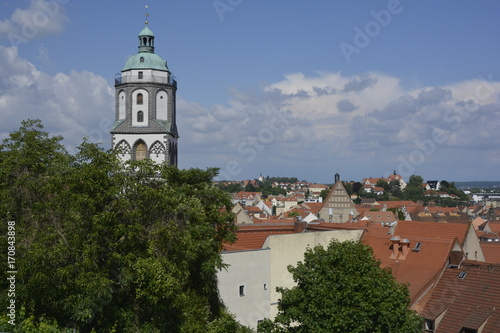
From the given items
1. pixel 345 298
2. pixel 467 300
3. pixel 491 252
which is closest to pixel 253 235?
pixel 467 300

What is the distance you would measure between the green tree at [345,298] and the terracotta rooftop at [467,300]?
197 inches

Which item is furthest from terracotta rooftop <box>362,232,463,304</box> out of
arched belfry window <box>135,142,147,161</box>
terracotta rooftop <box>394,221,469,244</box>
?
arched belfry window <box>135,142,147,161</box>

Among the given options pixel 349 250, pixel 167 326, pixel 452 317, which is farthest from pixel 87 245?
pixel 452 317

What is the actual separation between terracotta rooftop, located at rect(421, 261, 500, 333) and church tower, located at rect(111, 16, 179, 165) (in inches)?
717

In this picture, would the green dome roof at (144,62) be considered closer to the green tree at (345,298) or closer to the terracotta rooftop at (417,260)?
the terracotta rooftop at (417,260)

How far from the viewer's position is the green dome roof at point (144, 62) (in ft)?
119

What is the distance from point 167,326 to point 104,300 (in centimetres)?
355

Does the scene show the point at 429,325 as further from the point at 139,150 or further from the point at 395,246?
the point at 139,150

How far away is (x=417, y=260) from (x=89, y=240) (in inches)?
739

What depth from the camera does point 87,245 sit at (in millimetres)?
14594

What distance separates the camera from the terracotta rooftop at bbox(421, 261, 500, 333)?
73.3 feet

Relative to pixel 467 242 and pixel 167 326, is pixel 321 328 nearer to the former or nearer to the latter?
pixel 167 326

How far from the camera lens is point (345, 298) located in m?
18.2

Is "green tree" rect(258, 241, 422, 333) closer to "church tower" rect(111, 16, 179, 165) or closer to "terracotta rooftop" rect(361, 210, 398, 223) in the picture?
"church tower" rect(111, 16, 179, 165)
